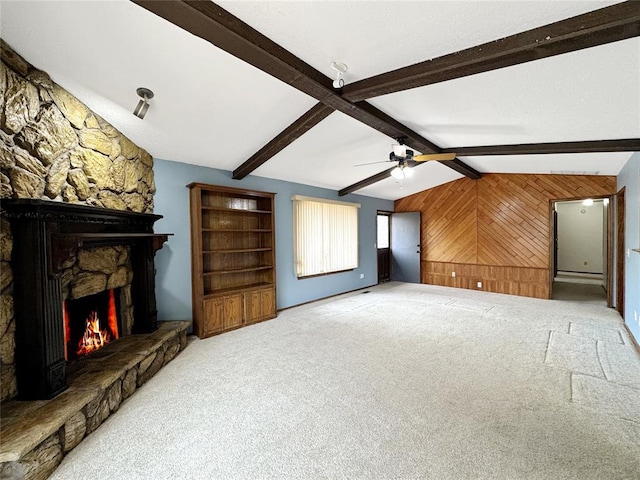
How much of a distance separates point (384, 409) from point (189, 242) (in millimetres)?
3312

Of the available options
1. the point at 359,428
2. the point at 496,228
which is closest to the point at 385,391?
the point at 359,428

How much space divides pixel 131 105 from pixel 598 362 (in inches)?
217

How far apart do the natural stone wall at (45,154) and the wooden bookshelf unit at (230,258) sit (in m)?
1.01

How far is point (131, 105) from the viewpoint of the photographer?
109 inches

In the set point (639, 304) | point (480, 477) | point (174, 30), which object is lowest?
point (480, 477)

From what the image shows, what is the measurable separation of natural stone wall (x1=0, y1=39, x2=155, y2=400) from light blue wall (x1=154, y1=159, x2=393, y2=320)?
0.65 m

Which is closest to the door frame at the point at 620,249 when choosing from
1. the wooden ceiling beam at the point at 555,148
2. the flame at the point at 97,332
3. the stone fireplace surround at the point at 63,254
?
the wooden ceiling beam at the point at 555,148

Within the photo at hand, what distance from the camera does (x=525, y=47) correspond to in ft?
6.51

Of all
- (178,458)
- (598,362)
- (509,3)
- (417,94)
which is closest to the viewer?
(509,3)

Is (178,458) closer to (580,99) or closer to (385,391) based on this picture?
(385,391)

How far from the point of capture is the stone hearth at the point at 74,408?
164 centimetres

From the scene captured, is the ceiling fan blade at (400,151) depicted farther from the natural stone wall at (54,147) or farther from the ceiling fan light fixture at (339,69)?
the natural stone wall at (54,147)

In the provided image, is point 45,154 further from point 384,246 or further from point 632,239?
point 384,246

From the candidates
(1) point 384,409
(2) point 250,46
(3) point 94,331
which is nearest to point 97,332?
(3) point 94,331
